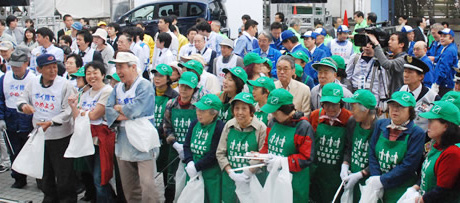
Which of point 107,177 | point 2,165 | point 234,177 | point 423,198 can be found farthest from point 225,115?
A: point 2,165

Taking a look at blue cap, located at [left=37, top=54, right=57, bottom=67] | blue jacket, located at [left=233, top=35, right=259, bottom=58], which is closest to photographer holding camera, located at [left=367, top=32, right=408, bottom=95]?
blue jacket, located at [left=233, top=35, right=259, bottom=58]

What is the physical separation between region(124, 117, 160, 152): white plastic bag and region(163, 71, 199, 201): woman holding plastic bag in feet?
0.98

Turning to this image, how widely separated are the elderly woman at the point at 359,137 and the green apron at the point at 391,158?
0.26 m

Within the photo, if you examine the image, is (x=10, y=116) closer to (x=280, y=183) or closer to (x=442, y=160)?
(x=280, y=183)

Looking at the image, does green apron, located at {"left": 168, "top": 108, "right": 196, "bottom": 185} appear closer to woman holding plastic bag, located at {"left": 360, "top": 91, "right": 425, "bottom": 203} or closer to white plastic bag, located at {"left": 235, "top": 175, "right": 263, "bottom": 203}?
white plastic bag, located at {"left": 235, "top": 175, "right": 263, "bottom": 203}

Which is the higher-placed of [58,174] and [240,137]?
[240,137]

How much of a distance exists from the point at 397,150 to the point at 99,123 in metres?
3.29

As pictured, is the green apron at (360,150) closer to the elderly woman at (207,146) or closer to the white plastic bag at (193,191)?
the elderly woman at (207,146)

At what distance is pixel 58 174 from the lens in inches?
273

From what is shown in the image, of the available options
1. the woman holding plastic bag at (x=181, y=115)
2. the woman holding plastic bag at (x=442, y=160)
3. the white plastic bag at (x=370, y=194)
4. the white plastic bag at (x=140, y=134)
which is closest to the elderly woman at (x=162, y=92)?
the woman holding plastic bag at (x=181, y=115)

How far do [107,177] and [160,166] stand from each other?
770 millimetres

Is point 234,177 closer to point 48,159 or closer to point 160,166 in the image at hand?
point 160,166

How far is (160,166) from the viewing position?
717 centimetres

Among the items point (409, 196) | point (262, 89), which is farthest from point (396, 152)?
point (262, 89)
